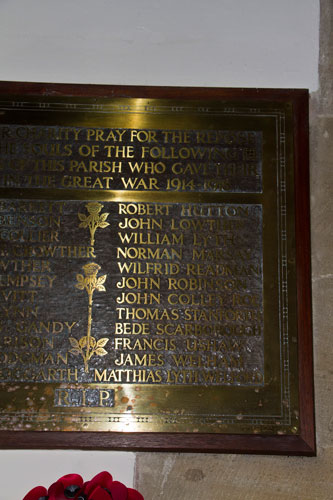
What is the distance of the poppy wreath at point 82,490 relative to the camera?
1.63 meters

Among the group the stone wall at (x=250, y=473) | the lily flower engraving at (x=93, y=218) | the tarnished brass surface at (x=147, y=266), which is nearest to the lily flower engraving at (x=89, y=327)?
the tarnished brass surface at (x=147, y=266)

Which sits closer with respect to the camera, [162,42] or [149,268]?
[149,268]

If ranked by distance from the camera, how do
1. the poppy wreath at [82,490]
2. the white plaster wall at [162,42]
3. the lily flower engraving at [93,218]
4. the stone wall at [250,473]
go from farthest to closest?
Answer: the white plaster wall at [162,42]
the lily flower engraving at [93,218]
the stone wall at [250,473]
the poppy wreath at [82,490]

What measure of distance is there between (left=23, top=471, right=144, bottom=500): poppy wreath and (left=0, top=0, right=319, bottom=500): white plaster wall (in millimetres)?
1753

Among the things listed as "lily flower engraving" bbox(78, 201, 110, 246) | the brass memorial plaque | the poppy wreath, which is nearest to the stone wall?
the brass memorial plaque

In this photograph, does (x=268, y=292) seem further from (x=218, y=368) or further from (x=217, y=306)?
(x=218, y=368)

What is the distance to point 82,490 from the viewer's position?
168 centimetres

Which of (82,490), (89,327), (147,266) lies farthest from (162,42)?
(82,490)

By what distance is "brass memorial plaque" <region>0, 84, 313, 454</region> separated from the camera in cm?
212

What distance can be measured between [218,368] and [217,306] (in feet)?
0.88

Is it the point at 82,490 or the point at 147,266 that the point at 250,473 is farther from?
the point at 147,266

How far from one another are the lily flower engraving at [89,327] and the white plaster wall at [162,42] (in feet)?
3.08

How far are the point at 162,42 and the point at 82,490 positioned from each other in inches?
78.9

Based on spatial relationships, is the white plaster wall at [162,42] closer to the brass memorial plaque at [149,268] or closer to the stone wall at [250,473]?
the brass memorial plaque at [149,268]
